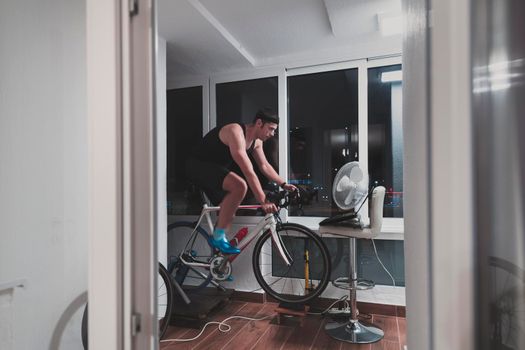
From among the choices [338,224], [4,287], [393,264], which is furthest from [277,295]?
[4,287]

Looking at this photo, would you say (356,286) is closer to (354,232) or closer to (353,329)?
(353,329)

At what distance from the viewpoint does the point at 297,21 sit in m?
2.29

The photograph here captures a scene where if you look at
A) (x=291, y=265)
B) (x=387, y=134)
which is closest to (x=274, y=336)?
(x=291, y=265)

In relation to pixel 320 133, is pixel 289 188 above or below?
below

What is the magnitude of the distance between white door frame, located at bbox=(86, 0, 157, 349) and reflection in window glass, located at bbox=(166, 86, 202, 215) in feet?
7.10

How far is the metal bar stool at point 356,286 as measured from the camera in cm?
220

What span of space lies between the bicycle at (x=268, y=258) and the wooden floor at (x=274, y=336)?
0.27 meters

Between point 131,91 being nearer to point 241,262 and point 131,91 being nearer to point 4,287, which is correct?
point 4,287

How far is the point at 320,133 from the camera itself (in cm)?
293

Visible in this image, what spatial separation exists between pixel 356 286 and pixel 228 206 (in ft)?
4.49

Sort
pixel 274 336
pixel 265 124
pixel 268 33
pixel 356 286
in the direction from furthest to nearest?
pixel 265 124
pixel 268 33
pixel 356 286
pixel 274 336

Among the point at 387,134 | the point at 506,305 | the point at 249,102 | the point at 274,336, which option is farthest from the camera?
the point at 249,102

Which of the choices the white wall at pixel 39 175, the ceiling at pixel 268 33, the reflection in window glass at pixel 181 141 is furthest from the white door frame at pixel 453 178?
the reflection in window glass at pixel 181 141

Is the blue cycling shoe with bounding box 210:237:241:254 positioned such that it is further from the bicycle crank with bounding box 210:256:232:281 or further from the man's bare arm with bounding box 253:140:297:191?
the man's bare arm with bounding box 253:140:297:191
